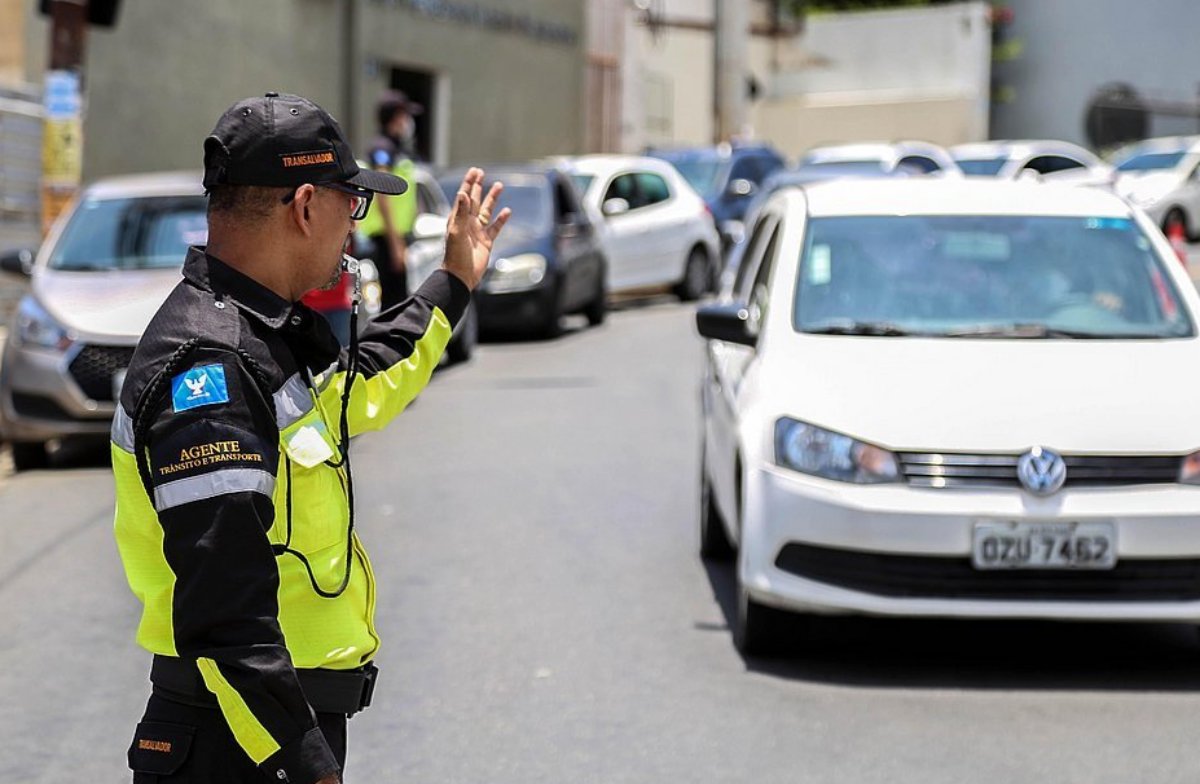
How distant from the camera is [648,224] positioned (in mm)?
21859

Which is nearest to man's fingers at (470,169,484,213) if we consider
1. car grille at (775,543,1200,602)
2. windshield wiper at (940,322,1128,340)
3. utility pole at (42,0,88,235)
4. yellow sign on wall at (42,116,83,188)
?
car grille at (775,543,1200,602)

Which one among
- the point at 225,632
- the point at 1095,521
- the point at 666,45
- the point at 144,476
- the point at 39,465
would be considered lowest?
the point at 39,465

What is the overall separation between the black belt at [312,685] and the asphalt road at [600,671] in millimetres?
2441

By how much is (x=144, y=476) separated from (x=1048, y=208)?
556 cm

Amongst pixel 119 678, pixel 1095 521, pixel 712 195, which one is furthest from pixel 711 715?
pixel 712 195

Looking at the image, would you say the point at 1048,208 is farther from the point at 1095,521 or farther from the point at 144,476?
the point at 144,476

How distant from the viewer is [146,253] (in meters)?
12.1

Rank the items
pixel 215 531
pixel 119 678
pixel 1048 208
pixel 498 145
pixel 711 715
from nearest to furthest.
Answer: pixel 215 531, pixel 711 715, pixel 119 678, pixel 1048 208, pixel 498 145

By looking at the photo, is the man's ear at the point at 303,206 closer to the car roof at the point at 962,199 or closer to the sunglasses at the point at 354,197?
the sunglasses at the point at 354,197

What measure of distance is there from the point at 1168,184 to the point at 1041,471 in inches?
975

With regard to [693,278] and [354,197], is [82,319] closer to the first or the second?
[354,197]

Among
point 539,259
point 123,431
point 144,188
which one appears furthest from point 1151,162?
point 123,431

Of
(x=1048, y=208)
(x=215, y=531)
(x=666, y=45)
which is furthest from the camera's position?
(x=666, y=45)

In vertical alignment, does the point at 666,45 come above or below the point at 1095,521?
above
